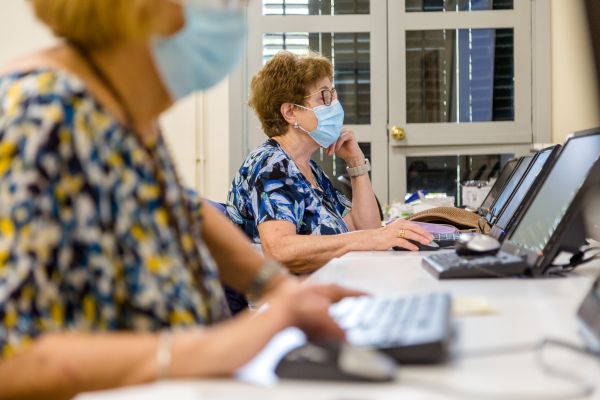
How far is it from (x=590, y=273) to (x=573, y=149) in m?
0.31

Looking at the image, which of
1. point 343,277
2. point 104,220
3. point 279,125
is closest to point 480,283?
point 343,277

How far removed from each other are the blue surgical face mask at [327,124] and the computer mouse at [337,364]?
2104 mm

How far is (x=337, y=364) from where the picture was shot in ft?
2.65

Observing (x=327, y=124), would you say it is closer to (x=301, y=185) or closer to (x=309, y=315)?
(x=301, y=185)

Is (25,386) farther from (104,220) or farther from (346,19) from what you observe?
(346,19)

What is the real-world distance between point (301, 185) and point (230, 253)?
4.34 feet

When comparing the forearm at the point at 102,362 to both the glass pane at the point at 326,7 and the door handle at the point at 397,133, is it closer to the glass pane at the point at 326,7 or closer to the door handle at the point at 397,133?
the door handle at the point at 397,133

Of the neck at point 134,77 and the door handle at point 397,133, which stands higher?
the neck at point 134,77

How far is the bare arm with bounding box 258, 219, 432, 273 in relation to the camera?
7.96ft

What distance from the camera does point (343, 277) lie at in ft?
5.71

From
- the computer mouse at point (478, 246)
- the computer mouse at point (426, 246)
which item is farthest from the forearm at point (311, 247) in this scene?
the computer mouse at point (478, 246)

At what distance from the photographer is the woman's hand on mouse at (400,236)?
2334 mm

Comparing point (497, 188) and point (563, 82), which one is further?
point (563, 82)

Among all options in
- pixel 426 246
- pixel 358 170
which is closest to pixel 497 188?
pixel 358 170
